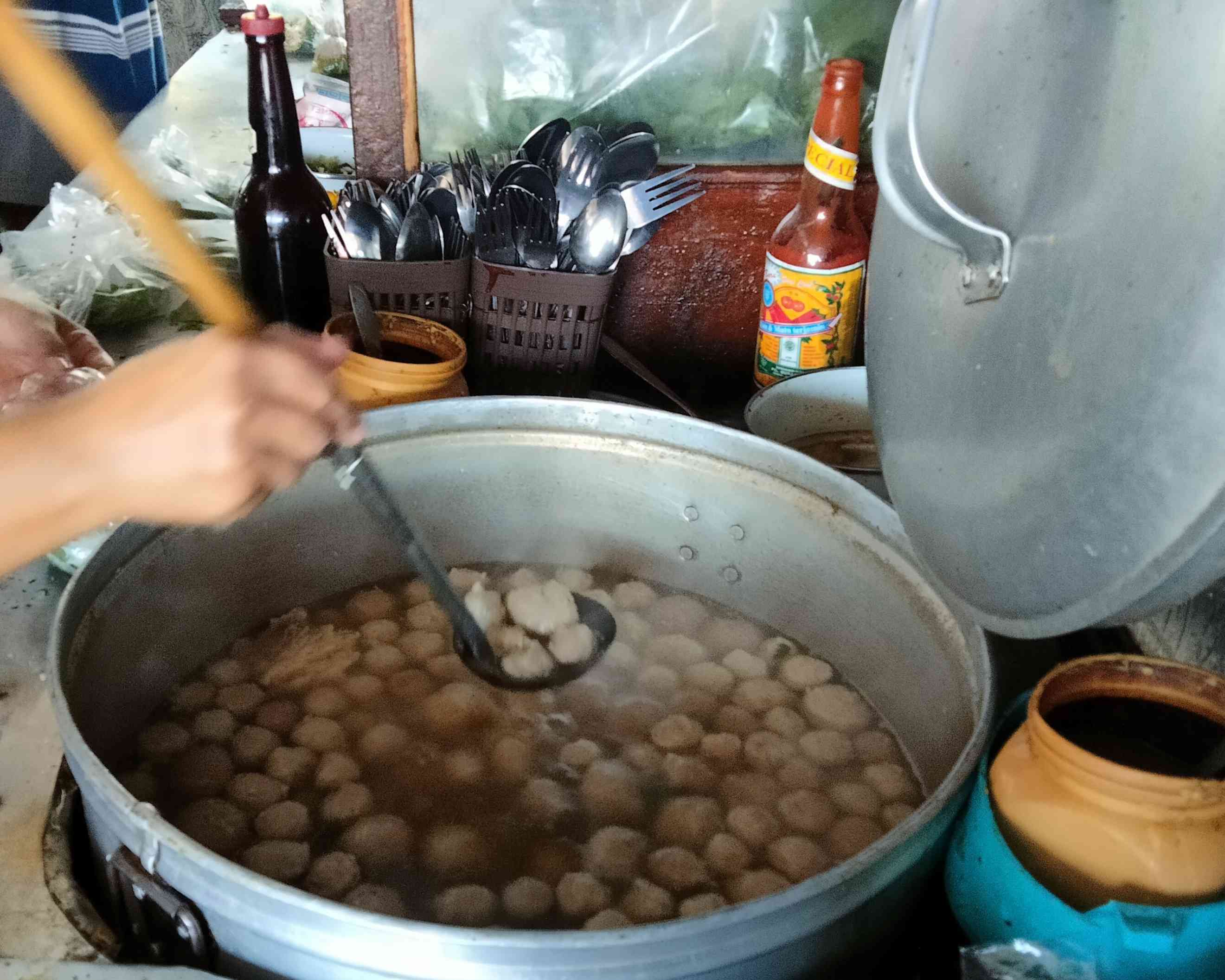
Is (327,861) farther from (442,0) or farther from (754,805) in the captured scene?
(442,0)

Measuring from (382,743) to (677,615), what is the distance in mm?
→ 380

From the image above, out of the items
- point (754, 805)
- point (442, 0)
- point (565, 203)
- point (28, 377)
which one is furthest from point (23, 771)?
point (442, 0)

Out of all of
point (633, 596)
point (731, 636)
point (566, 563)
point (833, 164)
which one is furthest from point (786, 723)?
point (833, 164)

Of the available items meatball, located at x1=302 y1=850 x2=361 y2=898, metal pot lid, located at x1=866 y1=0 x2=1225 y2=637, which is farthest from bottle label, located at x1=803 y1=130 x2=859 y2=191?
meatball, located at x1=302 y1=850 x2=361 y2=898

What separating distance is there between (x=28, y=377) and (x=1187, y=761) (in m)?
1.07

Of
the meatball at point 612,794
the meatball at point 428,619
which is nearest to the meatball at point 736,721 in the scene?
the meatball at point 612,794

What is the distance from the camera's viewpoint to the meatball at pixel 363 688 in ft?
3.56

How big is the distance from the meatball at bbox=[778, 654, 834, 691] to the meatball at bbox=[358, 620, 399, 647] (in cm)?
45

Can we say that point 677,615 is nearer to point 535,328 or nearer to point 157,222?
point 535,328

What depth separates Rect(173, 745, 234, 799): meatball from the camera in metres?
0.97

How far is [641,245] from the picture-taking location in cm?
133

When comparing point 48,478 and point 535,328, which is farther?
point 535,328

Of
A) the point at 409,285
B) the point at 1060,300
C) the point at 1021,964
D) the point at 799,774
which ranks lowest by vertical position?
the point at 799,774

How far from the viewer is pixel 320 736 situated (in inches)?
40.4
